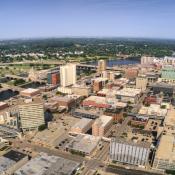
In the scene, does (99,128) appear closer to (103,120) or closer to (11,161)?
(103,120)

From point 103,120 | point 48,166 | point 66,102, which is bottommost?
point 48,166

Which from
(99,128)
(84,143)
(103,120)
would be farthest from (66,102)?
(84,143)

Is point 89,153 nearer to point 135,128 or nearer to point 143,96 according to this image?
point 135,128

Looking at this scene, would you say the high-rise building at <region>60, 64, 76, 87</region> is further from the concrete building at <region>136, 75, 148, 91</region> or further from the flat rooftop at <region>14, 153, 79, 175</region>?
the flat rooftop at <region>14, 153, 79, 175</region>

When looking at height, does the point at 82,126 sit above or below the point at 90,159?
above

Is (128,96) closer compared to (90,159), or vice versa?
(90,159)

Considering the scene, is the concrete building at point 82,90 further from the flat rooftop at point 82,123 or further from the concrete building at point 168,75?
the concrete building at point 168,75

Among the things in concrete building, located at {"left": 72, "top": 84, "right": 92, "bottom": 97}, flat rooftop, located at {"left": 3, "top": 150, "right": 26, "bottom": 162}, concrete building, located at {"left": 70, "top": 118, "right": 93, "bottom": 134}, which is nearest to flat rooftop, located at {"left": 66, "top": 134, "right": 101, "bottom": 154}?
concrete building, located at {"left": 70, "top": 118, "right": 93, "bottom": 134}

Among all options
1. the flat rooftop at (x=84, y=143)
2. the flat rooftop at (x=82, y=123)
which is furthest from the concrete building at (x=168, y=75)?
the flat rooftop at (x=84, y=143)
